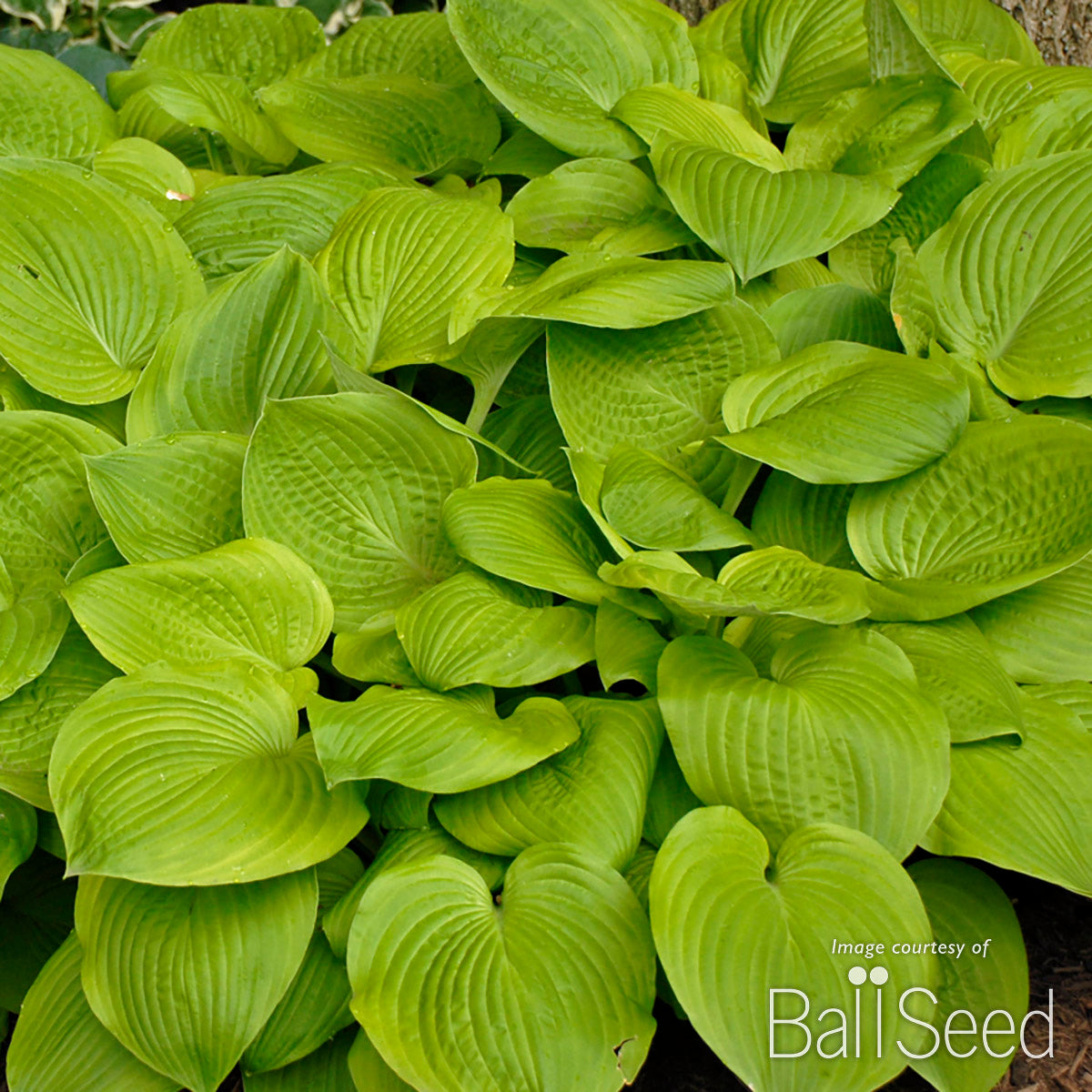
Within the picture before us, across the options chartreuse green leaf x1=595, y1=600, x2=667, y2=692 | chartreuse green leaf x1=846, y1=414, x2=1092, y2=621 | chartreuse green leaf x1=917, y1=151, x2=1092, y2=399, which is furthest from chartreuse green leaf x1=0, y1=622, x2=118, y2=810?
chartreuse green leaf x1=917, y1=151, x2=1092, y2=399

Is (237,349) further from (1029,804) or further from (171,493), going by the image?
(1029,804)

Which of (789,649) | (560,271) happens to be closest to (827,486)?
(789,649)

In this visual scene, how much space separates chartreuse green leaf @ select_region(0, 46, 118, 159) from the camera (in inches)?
85.4

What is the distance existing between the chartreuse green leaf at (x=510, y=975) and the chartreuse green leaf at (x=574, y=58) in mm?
1305

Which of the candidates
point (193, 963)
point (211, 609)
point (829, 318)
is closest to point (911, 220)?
point (829, 318)

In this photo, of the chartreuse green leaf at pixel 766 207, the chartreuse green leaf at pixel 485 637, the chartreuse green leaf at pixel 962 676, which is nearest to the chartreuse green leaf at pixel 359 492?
the chartreuse green leaf at pixel 485 637

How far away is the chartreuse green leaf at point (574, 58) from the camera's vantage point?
6.54 ft

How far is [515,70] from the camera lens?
6.69 ft

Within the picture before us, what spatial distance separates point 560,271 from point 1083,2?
1655 mm

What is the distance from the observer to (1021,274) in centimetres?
177

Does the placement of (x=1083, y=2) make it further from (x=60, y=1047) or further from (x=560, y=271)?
(x=60, y=1047)

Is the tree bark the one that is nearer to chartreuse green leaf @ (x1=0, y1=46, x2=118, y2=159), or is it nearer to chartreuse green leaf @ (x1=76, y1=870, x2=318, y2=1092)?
chartreuse green leaf @ (x1=0, y1=46, x2=118, y2=159)

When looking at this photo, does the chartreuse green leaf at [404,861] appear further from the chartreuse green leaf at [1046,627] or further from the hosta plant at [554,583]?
the chartreuse green leaf at [1046,627]

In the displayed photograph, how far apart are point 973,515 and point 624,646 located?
1.74ft
